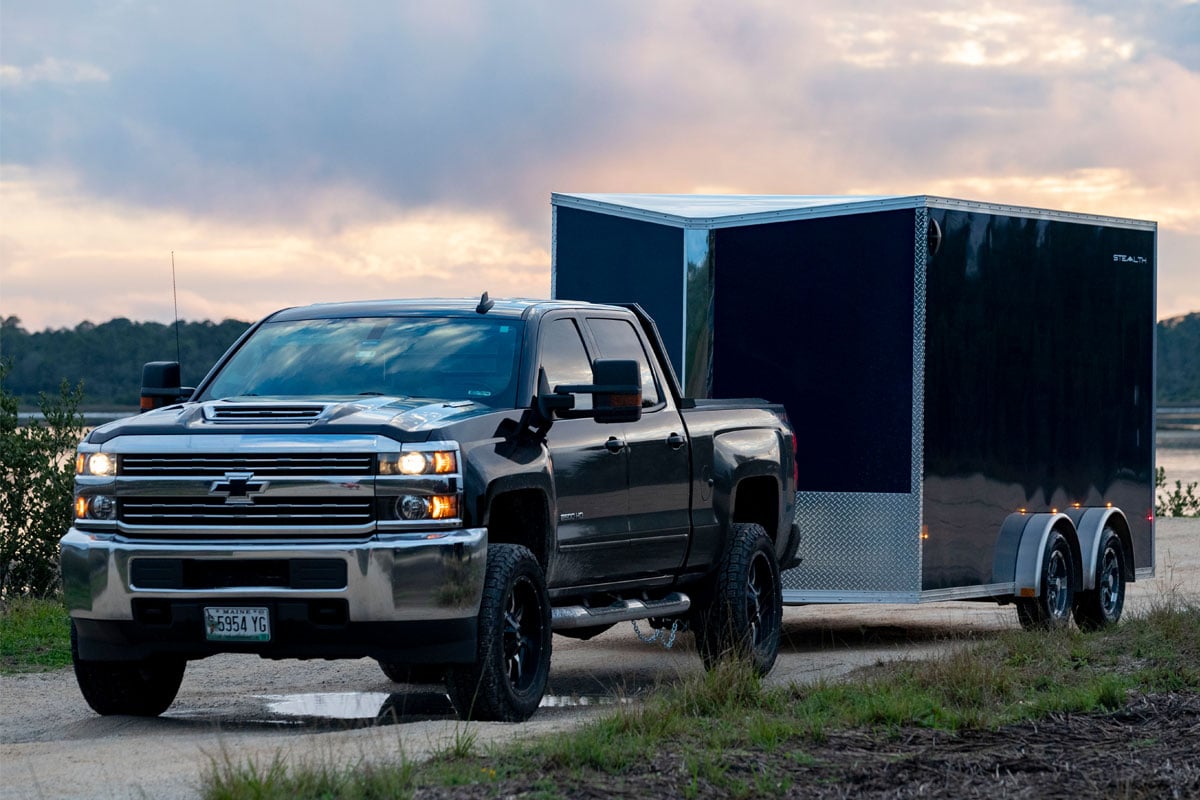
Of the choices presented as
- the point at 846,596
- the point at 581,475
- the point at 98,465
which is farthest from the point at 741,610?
the point at 98,465

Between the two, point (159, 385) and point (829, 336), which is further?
point (829, 336)

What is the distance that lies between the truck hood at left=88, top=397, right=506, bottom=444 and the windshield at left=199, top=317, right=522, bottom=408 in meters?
0.33

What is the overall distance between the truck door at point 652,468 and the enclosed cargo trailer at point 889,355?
7.22 ft

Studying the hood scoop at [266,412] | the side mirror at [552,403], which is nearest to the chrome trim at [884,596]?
the side mirror at [552,403]

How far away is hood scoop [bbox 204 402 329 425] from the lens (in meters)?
8.83

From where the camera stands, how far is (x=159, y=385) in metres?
10.1

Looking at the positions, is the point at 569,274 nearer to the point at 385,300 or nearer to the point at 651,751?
the point at 385,300

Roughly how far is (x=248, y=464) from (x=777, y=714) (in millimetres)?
2753

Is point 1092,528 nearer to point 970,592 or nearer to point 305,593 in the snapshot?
point 970,592

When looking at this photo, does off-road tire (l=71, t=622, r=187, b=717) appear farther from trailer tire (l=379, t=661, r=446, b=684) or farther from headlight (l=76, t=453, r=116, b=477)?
trailer tire (l=379, t=661, r=446, b=684)

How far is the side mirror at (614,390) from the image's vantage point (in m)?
9.58

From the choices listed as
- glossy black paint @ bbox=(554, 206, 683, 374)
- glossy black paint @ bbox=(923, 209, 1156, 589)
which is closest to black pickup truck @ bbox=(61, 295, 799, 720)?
glossy black paint @ bbox=(554, 206, 683, 374)

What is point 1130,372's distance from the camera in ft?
51.3

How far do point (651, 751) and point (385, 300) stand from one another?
12.8 feet
